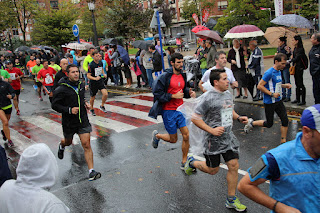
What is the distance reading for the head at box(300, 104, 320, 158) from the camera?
6.65ft

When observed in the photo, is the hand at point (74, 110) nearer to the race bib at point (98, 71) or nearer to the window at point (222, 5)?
the race bib at point (98, 71)

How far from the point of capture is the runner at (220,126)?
439 cm

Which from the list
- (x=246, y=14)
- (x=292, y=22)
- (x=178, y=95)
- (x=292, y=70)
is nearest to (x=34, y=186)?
(x=178, y=95)

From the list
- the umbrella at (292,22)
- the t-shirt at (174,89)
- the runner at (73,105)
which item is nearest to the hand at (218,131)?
the t-shirt at (174,89)

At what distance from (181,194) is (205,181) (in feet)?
1.91

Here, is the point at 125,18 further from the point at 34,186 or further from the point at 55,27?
the point at 34,186

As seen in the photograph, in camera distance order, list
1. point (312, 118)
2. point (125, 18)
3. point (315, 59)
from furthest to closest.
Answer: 1. point (125, 18)
2. point (315, 59)
3. point (312, 118)

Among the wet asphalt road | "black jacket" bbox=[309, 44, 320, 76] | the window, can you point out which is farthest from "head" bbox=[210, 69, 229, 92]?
the window

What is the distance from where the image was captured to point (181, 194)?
16.5ft

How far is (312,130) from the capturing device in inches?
81.1

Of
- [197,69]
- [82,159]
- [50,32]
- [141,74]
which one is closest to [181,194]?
[82,159]

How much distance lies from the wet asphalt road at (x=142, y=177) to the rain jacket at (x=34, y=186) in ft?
8.50

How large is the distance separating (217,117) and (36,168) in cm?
277

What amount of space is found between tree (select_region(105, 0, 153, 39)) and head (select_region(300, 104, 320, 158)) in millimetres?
19670
